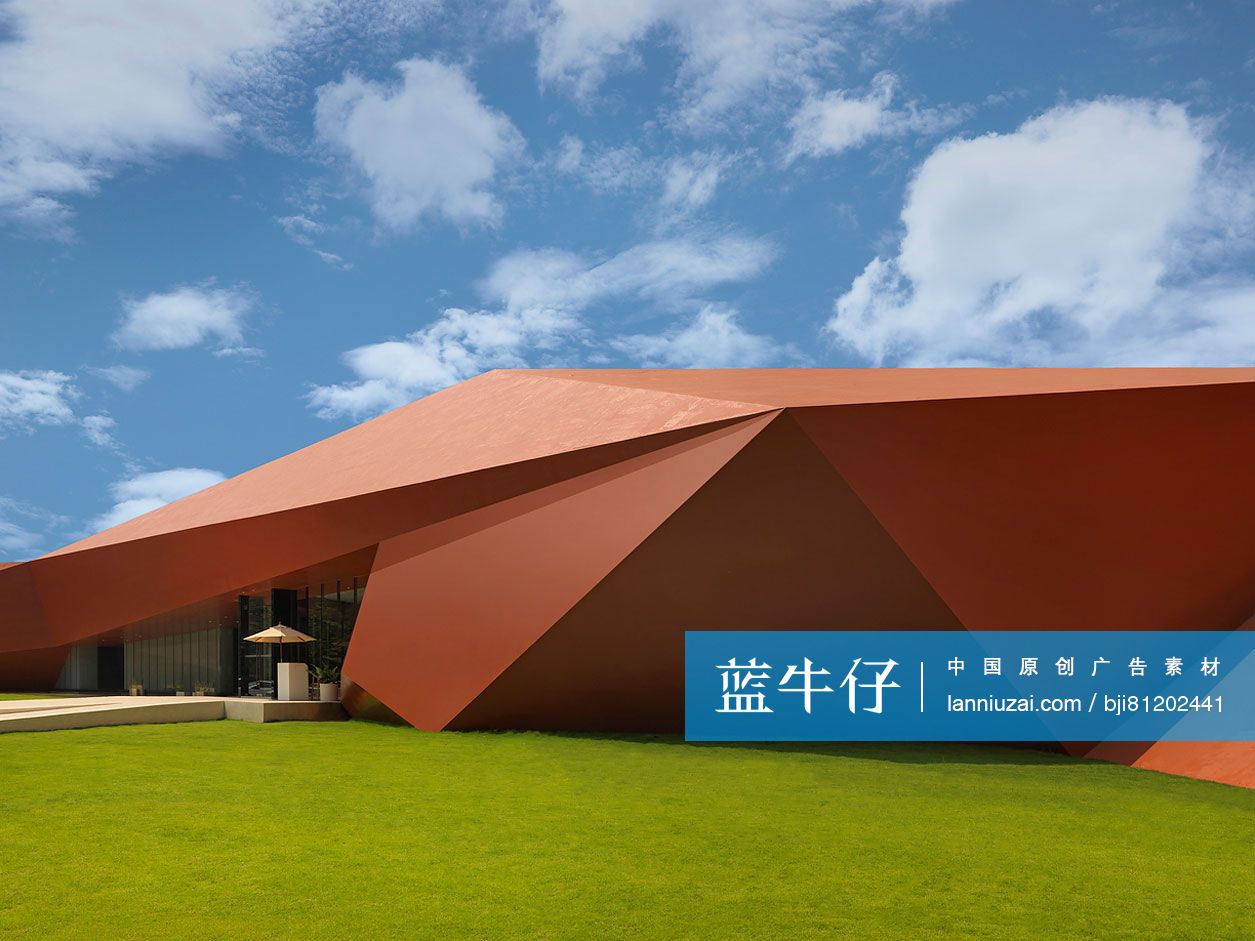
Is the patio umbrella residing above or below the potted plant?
above

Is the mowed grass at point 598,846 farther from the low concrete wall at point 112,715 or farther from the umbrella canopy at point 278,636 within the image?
the umbrella canopy at point 278,636

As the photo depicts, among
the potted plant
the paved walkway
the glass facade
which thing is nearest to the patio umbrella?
the glass facade

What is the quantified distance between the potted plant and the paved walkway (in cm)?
73

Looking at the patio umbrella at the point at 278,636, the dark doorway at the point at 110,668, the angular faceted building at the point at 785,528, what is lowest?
the dark doorway at the point at 110,668

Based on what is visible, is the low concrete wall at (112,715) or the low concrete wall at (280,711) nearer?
the low concrete wall at (112,715)

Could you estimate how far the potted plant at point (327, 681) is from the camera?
18.7 m

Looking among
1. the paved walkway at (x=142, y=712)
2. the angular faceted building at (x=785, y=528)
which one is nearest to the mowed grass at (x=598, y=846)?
the angular faceted building at (x=785, y=528)

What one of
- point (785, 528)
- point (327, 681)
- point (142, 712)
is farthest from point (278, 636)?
point (785, 528)

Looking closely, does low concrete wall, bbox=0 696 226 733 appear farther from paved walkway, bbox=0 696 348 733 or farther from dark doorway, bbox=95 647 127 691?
dark doorway, bbox=95 647 127 691

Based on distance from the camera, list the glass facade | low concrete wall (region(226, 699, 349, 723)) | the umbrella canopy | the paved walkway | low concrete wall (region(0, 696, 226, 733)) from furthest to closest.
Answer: the glass facade
the umbrella canopy
low concrete wall (region(226, 699, 349, 723))
the paved walkway
low concrete wall (region(0, 696, 226, 733))

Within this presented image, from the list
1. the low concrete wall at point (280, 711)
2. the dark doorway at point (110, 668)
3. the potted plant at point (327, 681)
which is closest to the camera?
the low concrete wall at point (280, 711)

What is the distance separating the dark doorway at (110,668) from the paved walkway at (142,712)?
7475mm

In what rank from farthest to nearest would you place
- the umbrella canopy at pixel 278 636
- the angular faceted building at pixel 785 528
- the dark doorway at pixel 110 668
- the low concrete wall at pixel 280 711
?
1. the dark doorway at pixel 110 668
2. the umbrella canopy at pixel 278 636
3. the low concrete wall at pixel 280 711
4. the angular faceted building at pixel 785 528

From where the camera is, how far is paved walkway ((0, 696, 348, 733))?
14672mm
